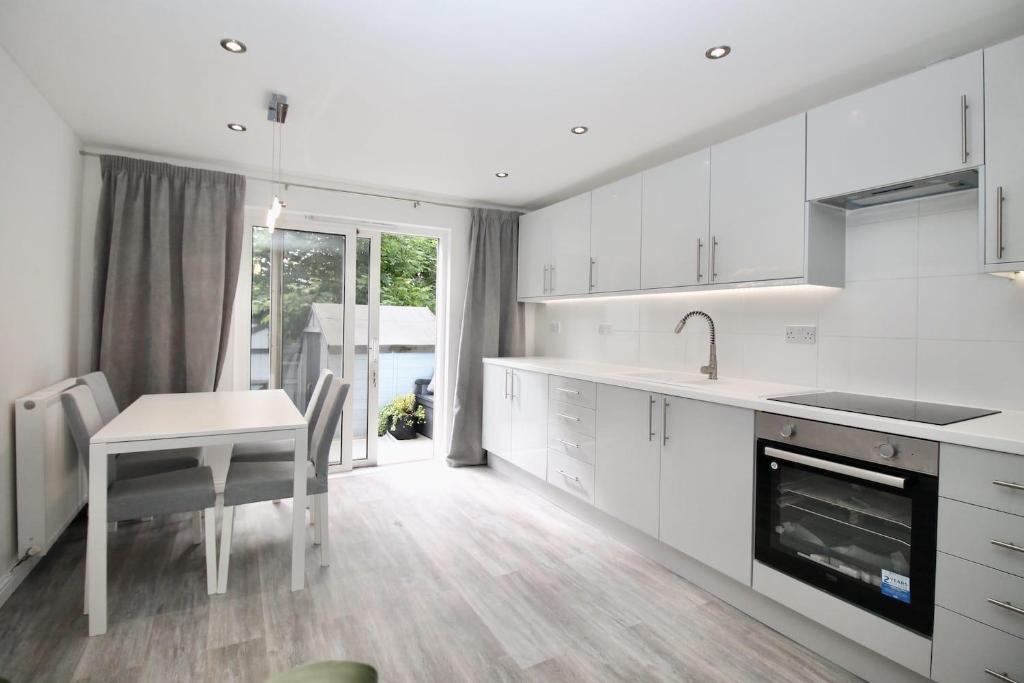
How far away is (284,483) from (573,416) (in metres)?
1.70

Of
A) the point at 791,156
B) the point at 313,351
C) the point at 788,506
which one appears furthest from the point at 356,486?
the point at 791,156

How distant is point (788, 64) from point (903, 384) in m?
1.45

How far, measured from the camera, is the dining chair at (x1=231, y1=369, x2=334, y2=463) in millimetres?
2994

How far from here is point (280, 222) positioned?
4039 millimetres

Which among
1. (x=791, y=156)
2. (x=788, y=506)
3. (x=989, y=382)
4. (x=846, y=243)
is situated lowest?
(x=788, y=506)

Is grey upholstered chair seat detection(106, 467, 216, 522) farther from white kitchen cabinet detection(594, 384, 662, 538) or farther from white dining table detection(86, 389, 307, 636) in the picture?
white kitchen cabinet detection(594, 384, 662, 538)

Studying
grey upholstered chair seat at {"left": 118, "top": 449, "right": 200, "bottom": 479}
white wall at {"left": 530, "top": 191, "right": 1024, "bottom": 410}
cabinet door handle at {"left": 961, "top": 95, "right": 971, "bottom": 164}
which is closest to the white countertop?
white wall at {"left": 530, "top": 191, "right": 1024, "bottom": 410}

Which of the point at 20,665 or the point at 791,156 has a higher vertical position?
the point at 791,156

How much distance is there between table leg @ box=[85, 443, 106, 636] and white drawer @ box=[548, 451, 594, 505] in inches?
92.1

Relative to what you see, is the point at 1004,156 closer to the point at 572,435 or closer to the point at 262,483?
the point at 572,435

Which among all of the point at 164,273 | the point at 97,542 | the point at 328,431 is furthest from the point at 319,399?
the point at 164,273

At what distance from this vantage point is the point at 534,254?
4.43 meters

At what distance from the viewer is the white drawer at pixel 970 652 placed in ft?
4.84

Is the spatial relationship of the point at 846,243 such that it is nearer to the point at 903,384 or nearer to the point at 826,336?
the point at 826,336
